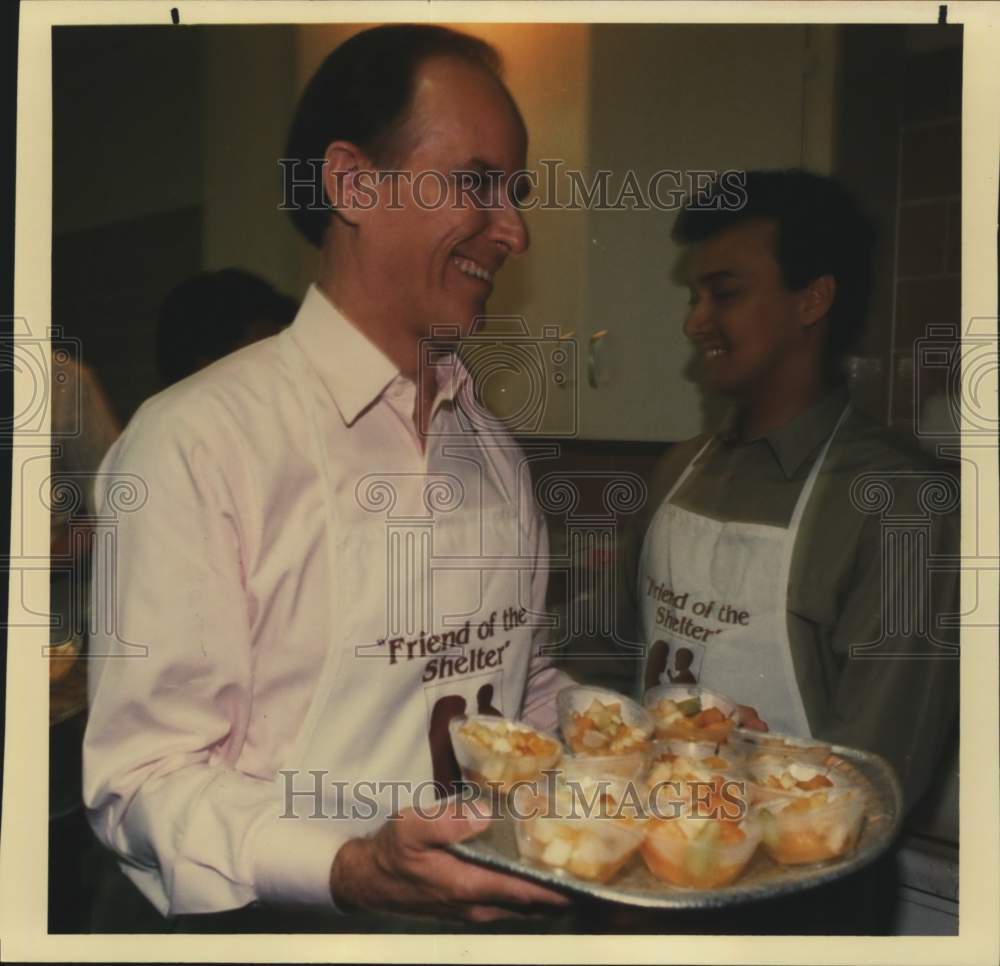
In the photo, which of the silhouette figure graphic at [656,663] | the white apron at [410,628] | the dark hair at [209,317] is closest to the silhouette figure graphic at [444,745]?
the white apron at [410,628]

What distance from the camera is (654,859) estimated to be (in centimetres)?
159

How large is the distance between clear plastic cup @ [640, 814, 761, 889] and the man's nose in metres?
0.81

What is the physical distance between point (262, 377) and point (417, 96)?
429mm

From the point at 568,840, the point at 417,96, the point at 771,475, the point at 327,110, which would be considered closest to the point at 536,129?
the point at 417,96

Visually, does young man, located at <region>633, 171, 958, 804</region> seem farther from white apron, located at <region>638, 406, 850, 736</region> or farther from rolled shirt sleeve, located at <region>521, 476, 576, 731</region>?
rolled shirt sleeve, located at <region>521, 476, 576, 731</region>

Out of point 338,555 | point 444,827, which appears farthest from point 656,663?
point 338,555

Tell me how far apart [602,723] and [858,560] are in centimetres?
42

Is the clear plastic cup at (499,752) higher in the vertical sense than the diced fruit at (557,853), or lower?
higher

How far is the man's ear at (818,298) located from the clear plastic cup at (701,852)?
0.68 meters

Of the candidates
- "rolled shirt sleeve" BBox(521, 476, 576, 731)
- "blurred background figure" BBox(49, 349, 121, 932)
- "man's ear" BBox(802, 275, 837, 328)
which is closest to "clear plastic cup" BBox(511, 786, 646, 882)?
"rolled shirt sleeve" BBox(521, 476, 576, 731)

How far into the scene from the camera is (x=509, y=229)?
1.64 m

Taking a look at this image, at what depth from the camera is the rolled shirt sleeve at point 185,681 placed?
1.59 meters

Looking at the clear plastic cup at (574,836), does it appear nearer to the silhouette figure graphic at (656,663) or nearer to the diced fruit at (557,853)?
the diced fruit at (557,853)

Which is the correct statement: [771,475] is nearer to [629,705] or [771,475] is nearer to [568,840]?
[629,705]
